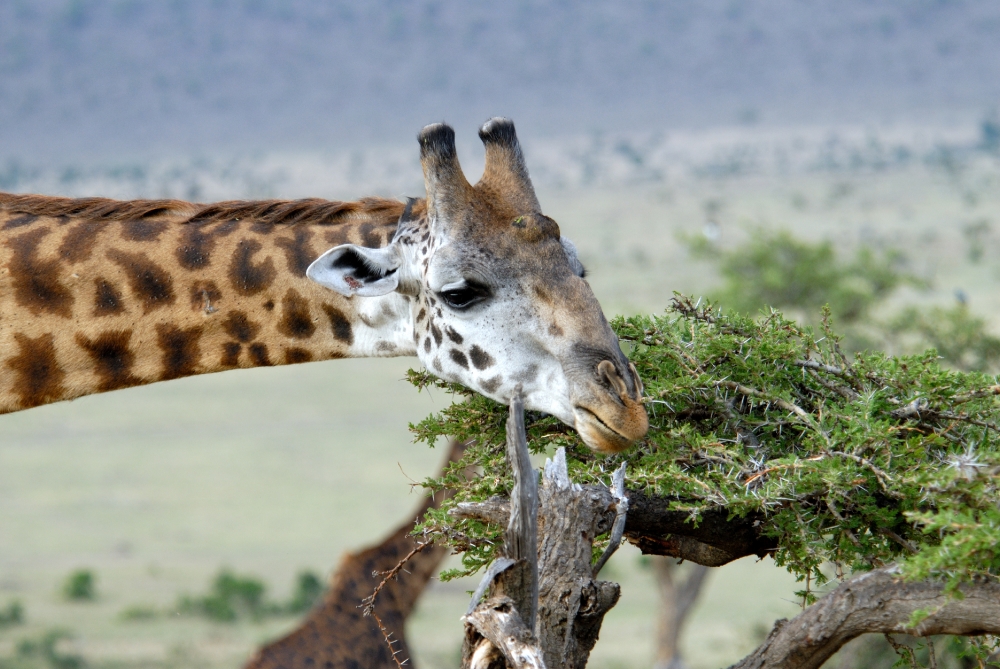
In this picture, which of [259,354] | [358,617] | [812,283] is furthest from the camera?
[812,283]

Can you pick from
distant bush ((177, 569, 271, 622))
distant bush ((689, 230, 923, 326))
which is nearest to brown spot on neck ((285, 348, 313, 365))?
distant bush ((689, 230, 923, 326))

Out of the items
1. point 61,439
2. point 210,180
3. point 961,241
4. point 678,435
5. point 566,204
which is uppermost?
point 210,180

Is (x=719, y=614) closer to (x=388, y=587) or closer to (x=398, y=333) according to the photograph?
(x=388, y=587)

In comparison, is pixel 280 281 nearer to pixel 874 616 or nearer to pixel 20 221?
pixel 20 221

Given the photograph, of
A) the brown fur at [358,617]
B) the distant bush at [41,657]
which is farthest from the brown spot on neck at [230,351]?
the distant bush at [41,657]

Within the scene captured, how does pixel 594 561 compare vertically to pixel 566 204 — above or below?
below

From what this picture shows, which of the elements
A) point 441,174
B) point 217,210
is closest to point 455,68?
point 217,210

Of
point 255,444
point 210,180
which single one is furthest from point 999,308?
point 210,180

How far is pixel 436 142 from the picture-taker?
596 centimetres

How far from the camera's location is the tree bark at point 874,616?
3996 millimetres

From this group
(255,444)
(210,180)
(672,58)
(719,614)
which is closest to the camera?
(719,614)

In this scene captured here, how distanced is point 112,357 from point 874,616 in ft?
14.3

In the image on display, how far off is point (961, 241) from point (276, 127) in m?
59.3

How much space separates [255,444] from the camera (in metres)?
32.6
